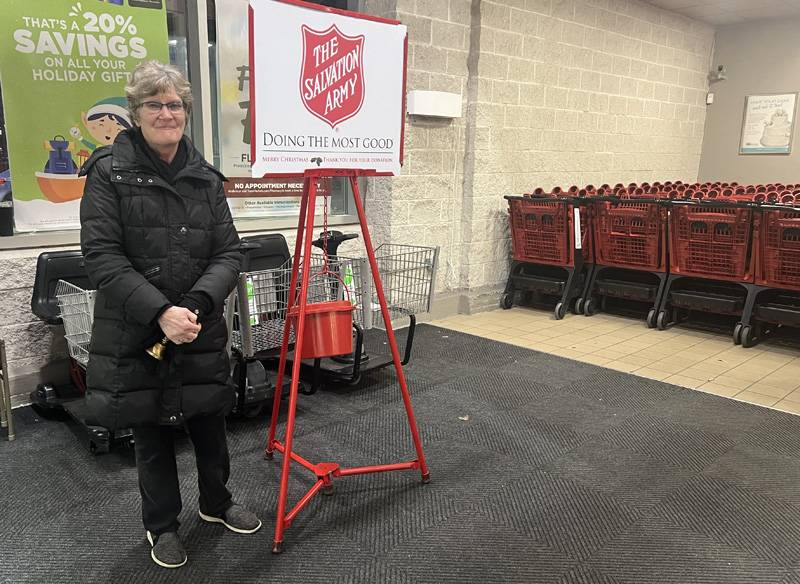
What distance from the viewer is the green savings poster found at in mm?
3285

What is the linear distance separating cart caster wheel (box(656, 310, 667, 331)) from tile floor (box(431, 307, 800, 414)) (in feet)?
0.19

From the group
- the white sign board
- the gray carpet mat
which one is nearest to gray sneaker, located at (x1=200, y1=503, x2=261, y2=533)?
the gray carpet mat

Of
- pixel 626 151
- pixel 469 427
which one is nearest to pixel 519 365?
pixel 469 427

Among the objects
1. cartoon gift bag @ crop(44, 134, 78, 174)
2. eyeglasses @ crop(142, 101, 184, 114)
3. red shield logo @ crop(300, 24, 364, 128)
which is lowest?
cartoon gift bag @ crop(44, 134, 78, 174)

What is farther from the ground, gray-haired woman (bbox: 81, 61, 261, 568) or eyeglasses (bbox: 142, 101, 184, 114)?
eyeglasses (bbox: 142, 101, 184, 114)

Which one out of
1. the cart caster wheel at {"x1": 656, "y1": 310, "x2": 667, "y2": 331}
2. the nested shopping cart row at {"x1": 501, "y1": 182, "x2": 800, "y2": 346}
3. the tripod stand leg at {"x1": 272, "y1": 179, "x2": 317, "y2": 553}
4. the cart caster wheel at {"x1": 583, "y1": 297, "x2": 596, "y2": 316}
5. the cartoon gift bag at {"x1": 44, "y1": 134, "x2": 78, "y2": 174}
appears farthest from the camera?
the cart caster wheel at {"x1": 583, "y1": 297, "x2": 596, "y2": 316}

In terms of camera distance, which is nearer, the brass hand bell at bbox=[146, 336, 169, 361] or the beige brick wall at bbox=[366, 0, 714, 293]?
the brass hand bell at bbox=[146, 336, 169, 361]

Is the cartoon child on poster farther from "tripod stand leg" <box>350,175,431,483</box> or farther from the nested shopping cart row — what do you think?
the nested shopping cart row

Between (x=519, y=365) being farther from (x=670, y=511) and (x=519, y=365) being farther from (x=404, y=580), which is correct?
(x=404, y=580)

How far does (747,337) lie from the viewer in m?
4.70

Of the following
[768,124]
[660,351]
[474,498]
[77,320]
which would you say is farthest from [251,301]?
[768,124]

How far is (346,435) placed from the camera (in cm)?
310

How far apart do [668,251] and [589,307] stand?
0.86 metres

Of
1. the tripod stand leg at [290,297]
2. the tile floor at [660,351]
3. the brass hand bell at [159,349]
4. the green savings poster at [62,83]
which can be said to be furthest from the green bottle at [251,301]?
the tile floor at [660,351]
